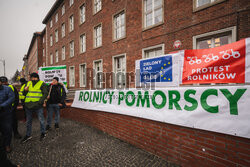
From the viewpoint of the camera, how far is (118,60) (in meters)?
10.8

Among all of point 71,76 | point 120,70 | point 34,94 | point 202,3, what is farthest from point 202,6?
point 71,76

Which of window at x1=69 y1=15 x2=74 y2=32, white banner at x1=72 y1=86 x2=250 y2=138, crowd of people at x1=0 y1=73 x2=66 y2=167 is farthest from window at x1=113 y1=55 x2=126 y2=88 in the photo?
window at x1=69 y1=15 x2=74 y2=32

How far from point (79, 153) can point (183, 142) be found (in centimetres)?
220

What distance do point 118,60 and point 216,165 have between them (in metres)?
9.58

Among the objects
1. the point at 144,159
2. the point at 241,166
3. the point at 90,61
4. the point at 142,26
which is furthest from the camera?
the point at 90,61

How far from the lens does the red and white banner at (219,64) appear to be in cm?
287

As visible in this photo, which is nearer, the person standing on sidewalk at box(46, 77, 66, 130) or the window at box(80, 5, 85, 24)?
the person standing on sidewalk at box(46, 77, 66, 130)

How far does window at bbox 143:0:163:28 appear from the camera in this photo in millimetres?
7816

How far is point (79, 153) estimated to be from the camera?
2.92 meters

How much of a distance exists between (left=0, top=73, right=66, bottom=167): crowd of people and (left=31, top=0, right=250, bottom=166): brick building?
4.00ft

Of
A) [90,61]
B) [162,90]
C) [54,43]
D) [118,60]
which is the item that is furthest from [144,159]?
[54,43]

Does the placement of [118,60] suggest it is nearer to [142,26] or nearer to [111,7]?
[142,26]

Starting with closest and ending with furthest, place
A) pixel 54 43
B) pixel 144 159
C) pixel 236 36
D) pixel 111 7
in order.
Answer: pixel 144 159 → pixel 236 36 → pixel 111 7 → pixel 54 43

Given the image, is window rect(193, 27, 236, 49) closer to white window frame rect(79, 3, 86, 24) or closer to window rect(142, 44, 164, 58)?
window rect(142, 44, 164, 58)
